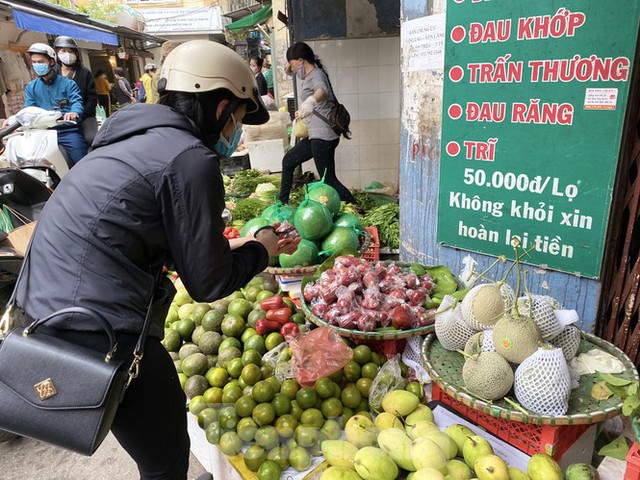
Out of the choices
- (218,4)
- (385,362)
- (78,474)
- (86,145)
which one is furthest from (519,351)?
(218,4)

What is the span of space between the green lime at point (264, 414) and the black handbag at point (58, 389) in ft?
3.02

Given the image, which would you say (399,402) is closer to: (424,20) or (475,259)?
(475,259)

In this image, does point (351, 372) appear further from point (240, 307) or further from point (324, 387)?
point (240, 307)

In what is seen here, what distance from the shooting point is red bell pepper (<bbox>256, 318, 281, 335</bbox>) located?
2.96 m

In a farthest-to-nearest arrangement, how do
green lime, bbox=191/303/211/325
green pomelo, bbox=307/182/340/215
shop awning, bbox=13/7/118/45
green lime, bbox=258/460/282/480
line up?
1. shop awning, bbox=13/7/118/45
2. green pomelo, bbox=307/182/340/215
3. green lime, bbox=191/303/211/325
4. green lime, bbox=258/460/282/480

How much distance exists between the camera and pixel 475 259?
9.18 ft

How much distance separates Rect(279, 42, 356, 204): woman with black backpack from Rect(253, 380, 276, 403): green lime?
312 centimetres

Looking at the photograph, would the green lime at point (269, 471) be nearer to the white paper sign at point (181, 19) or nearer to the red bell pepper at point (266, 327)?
the red bell pepper at point (266, 327)

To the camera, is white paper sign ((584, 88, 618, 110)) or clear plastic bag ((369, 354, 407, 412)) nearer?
white paper sign ((584, 88, 618, 110))

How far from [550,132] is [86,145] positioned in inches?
236

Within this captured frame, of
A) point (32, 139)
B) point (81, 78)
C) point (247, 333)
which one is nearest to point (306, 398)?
point (247, 333)

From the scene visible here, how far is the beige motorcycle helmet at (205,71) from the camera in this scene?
165cm

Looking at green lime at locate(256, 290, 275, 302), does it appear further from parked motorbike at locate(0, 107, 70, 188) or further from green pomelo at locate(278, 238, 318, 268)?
parked motorbike at locate(0, 107, 70, 188)

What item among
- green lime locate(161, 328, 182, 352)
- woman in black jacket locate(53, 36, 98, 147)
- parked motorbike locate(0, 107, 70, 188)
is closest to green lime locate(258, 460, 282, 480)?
green lime locate(161, 328, 182, 352)
